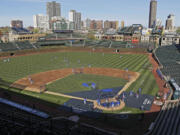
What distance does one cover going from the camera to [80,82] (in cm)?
3553

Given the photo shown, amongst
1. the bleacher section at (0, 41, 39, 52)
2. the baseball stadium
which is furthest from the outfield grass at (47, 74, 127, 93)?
the bleacher section at (0, 41, 39, 52)

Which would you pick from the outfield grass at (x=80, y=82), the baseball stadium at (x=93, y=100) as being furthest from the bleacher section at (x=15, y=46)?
A: the outfield grass at (x=80, y=82)

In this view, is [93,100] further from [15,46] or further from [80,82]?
[15,46]

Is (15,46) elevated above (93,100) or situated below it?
above

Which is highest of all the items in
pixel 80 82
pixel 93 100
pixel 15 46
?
pixel 15 46

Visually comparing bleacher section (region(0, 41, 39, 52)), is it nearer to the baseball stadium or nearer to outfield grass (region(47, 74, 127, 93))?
the baseball stadium

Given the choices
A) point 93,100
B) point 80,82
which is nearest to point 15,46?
point 80,82

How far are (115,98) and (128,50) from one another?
5604 centimetres

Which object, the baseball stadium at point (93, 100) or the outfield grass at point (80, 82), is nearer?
the baseball stadium at point (93, 100)

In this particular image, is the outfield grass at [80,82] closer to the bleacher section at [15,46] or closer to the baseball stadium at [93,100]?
the baseball stadium at [93,100]

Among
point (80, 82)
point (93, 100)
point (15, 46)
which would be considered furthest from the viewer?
point (15, 46)

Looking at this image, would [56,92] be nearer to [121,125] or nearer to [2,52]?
[121,125]

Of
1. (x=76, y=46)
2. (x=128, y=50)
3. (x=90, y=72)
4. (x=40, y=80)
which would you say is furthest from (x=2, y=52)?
(x=128, y=50)

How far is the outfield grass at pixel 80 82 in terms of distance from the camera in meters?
31.6
